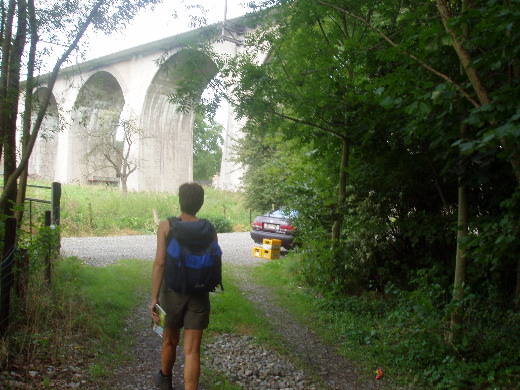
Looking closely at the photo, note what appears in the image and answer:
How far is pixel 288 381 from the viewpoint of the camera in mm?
4340

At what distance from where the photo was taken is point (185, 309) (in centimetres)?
348

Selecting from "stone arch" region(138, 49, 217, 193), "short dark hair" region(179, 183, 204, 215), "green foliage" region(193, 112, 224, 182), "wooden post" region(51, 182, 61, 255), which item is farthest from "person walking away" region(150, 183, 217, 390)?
"green foliage" region(193, 112, 224, 182)

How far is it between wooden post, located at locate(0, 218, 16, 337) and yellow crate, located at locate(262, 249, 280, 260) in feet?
29.9

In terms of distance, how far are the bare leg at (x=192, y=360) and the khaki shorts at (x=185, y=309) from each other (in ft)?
0.20

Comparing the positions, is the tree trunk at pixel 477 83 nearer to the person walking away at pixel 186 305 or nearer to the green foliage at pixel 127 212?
the person walking away at pixel 186 305

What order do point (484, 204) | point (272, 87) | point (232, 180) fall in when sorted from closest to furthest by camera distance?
point (484, 204), point (272, 87), point (232, 180)

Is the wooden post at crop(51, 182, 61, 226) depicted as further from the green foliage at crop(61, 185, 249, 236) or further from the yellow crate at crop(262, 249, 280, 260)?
the green foliage at crop(61, 185, 249, 236)

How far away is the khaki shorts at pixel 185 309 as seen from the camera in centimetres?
345

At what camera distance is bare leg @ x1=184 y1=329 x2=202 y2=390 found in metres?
3.41

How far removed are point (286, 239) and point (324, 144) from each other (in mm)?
6609

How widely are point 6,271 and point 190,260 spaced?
6.16ft

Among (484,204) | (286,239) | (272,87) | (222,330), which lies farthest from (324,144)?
(286,239)

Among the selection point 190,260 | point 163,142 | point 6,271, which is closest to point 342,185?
point 190,260

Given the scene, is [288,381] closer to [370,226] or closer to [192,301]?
[192,301]
